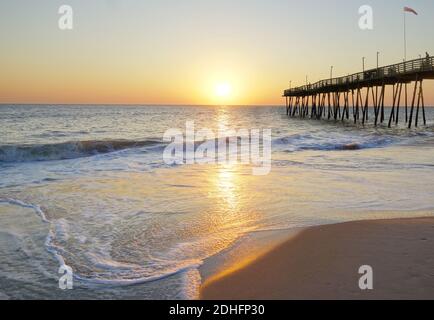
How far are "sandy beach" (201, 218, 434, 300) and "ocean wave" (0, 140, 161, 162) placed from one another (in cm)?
1683

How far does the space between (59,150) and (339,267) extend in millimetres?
19686

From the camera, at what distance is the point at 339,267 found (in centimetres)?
510

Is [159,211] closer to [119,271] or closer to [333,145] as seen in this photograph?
[119,271]

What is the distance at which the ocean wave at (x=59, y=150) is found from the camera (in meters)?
20.5

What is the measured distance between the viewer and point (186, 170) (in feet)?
47.4

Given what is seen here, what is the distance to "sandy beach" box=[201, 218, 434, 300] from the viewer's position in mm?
4473

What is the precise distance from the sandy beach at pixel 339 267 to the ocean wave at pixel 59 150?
16.8m

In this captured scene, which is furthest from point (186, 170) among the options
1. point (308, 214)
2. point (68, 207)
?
point (308, 214)
